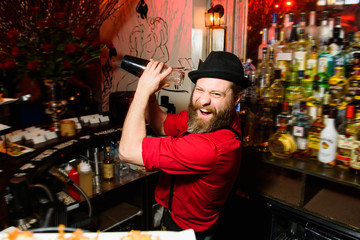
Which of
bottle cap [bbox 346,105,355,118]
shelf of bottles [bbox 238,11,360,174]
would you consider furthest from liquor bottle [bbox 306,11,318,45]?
bottle cap [bbox 346,105,355,118]

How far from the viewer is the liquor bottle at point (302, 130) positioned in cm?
166

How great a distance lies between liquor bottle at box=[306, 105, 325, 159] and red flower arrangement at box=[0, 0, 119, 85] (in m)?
1.47

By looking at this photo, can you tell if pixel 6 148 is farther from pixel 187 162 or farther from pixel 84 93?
pixel 84 93

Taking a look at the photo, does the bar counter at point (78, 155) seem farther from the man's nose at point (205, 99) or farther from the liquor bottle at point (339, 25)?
the liquor bottle at point (339, 25)

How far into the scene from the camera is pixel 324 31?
1.76 m

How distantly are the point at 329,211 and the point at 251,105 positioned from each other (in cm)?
87

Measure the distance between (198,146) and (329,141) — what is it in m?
0.86

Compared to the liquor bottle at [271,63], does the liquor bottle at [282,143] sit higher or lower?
lower

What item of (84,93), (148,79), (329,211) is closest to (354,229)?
(329,211)

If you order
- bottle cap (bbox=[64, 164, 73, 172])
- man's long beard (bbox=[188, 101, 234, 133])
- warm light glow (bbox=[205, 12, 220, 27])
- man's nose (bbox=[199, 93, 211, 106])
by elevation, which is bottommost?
bottle cap (bbox=[64, 164, 73, 172])

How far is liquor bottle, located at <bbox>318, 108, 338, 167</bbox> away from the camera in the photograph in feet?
5.02

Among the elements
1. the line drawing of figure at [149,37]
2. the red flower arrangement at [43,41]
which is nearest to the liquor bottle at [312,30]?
the line drawing of figure at [149,37]

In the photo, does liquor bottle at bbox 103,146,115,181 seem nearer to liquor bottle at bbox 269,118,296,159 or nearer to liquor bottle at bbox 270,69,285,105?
liquor bottle at bbox 269,118,296,159

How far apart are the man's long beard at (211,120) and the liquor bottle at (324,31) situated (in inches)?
35.6
